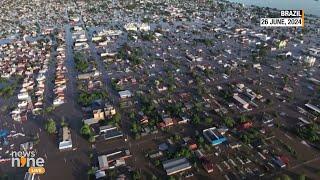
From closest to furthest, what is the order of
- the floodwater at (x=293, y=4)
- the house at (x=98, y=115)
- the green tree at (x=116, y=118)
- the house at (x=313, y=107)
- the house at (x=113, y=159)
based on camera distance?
the house at (x=113, y=159) → the green tree at (x=116, y=118) → the house at (x=98, y=115) → the house at (x=313, y=107) → the floodwater at (x=293, y=4)

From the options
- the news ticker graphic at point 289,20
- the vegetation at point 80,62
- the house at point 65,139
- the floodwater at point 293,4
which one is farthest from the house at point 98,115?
the floodwater at point 293,4

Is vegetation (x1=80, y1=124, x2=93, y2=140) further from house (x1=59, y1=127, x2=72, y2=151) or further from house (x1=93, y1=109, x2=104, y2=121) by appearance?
house (x1=93, y1=109, x2=104, y2=121)

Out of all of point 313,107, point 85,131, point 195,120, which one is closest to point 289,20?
point 313,107

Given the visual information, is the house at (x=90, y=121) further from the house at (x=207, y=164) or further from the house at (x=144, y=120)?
the house at (x=207, y=164)

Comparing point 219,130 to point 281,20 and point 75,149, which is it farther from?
point 281,20

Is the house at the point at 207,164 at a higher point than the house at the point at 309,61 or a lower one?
lower

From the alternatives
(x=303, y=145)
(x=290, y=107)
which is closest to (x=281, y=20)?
(x=290, y=107)

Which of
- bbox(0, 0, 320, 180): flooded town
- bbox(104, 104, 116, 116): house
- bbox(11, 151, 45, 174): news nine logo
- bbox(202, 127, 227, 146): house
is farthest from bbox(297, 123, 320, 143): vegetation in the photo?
bbox(11, 151, 45, 174): news nine logo
